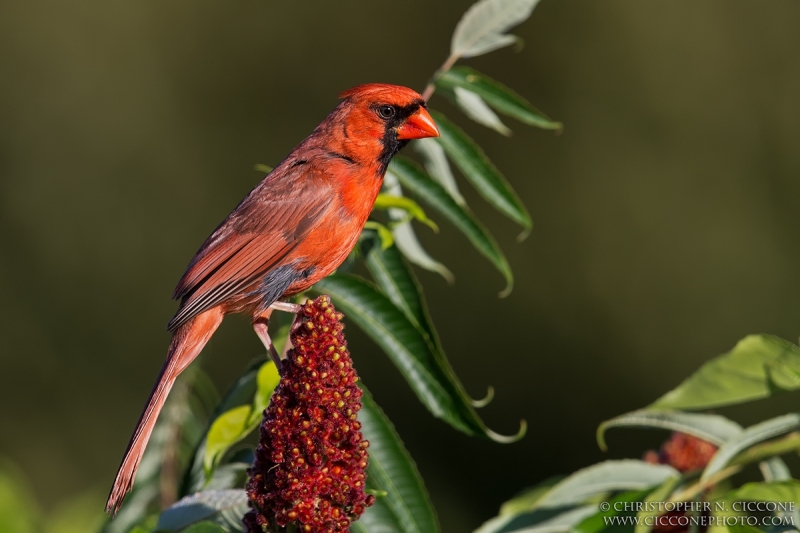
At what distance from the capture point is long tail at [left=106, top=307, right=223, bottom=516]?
237 centimetres

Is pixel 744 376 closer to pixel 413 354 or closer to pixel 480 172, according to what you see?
pixel 413 354

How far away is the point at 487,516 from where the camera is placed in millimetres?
8672

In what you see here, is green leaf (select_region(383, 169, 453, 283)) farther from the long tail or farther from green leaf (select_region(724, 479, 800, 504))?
green leaf (select_region(724, 479, 800, 504))

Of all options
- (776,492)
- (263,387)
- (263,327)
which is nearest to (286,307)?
(263,327)

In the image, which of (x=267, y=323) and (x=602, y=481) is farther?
(x=267, y=323)

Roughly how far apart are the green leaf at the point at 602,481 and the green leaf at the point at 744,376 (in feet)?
1.00

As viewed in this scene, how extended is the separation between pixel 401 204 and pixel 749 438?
3.91ft

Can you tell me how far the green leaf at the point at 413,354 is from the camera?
2400 mm

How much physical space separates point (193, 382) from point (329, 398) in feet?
3.93

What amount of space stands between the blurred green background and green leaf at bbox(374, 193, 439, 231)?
608 cm

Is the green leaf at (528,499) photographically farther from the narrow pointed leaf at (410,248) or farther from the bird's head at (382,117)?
the bird's head at (382,117)

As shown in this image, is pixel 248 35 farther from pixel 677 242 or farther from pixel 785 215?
pixel 785 215

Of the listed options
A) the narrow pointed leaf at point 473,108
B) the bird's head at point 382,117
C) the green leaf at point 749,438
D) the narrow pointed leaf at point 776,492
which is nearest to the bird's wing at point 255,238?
the bird's head at point 382,117

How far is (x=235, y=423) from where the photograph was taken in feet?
7.63
